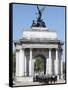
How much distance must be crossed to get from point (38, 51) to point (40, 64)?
114 mm

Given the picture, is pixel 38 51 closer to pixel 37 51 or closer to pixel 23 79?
pixel 37 51

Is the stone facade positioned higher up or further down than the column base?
higher up

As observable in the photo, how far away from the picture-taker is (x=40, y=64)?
2.45m

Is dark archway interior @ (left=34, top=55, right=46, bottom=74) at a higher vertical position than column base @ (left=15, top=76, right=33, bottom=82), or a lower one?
higher

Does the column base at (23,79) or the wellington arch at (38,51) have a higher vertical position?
the wellington arch at (38,51)

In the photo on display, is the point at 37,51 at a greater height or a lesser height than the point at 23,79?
greater

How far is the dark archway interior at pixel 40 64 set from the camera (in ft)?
7.98

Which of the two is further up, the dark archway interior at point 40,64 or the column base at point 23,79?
the dark archway interior at point 40,64

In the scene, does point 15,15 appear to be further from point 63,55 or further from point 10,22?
point 63,55

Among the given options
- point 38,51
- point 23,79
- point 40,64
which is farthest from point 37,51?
point 23,79

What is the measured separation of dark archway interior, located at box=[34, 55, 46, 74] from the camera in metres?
2.43

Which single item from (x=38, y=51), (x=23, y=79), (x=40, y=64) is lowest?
(x=23, y=79)

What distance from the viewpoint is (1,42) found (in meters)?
2.38

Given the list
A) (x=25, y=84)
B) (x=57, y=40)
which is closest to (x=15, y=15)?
(x=57, y=40)
